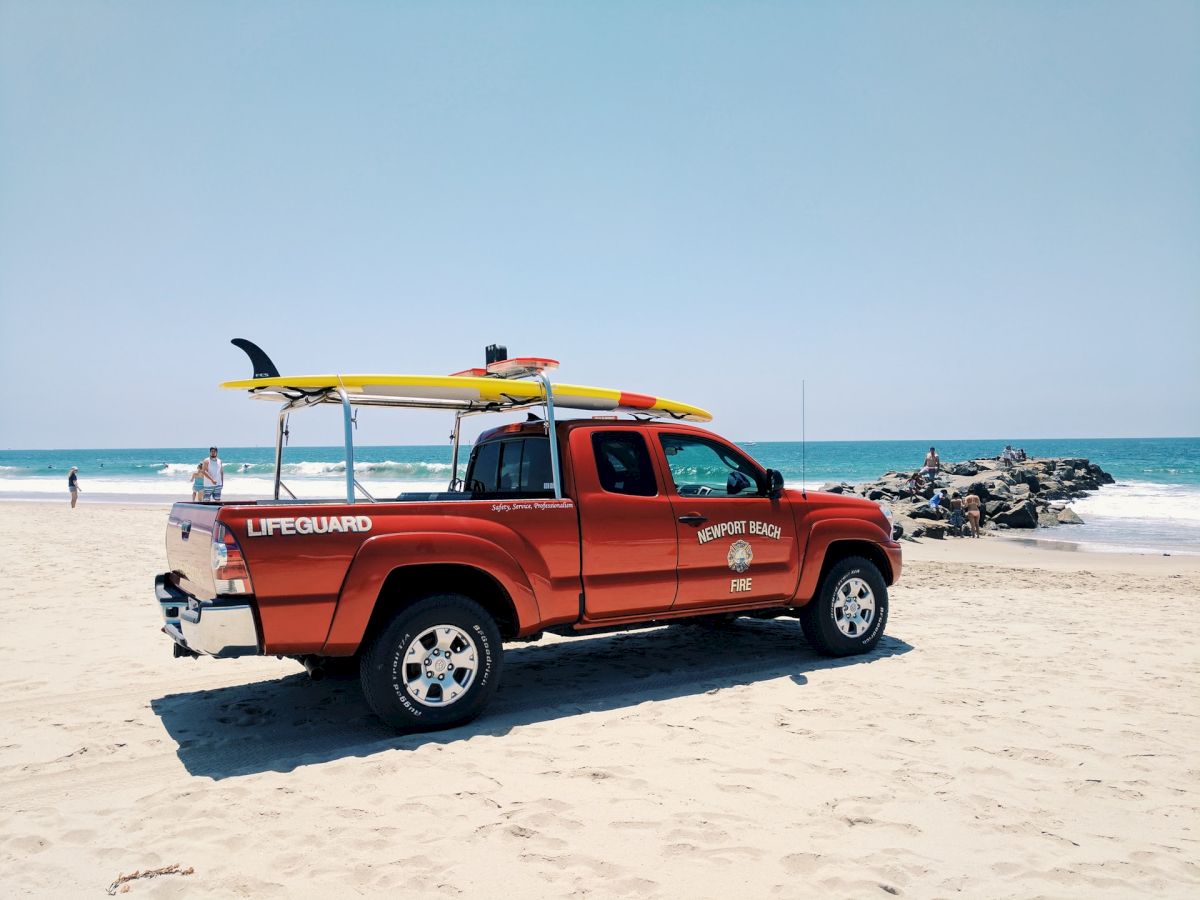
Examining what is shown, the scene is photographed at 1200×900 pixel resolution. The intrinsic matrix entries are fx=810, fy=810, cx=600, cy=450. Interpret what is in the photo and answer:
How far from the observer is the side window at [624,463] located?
582cm

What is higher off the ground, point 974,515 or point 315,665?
point 315,665

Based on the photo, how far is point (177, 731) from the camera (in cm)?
507

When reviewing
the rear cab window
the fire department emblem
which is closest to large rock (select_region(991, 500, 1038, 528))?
the fire department emblem

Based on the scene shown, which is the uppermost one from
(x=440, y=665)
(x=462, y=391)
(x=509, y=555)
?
(x=462, y=391)

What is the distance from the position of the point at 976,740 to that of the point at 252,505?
4.42 meters

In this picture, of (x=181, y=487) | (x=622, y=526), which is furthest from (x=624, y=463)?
(x=181, y=487)

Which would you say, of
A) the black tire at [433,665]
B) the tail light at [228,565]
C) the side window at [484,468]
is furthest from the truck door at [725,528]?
the tail light at [228,565]

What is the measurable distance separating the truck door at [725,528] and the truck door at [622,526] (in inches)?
6.3

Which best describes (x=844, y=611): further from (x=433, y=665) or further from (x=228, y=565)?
(x=228, y=565)

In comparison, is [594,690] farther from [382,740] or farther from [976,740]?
[976,740]

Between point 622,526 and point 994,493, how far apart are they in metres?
21.8

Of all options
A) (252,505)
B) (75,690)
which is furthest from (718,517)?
(75,690)

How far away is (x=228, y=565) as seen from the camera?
4.35 m

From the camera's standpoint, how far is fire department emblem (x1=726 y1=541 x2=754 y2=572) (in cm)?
620
